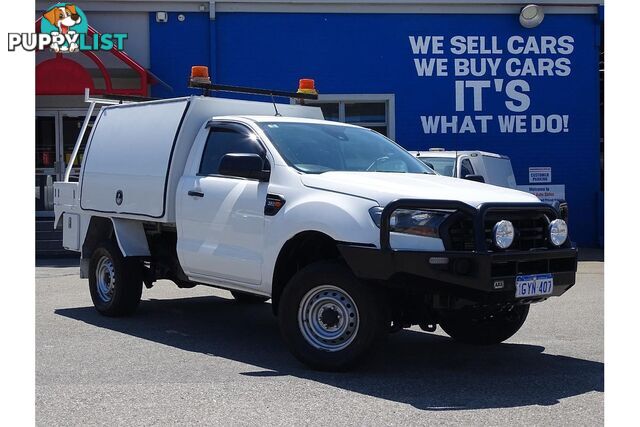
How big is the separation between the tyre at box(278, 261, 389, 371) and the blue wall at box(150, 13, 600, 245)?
1215 centimetres

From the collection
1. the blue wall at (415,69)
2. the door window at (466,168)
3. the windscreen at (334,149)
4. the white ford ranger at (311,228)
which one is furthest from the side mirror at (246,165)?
the blue wall at (415,69)

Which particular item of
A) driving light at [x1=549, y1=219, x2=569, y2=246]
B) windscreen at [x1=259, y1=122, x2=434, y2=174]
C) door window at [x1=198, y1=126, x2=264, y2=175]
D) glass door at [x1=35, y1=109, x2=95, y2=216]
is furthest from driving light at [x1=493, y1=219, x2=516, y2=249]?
glass door at [x1=35, y1=109, x2=95, y2=216]

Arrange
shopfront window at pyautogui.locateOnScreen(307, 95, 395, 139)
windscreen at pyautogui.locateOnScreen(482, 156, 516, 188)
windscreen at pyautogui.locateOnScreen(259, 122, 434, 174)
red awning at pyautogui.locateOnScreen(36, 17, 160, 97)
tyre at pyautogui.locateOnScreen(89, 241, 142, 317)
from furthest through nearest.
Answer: shopfront window at pyautogui.locateOnScreen(307, 95, 395, 139), red awning at pyautogui.locateOnScreen(36, 17, 160, 97), windscreen at pyautogui.locateOnScreen(482, 156, 516, 188), tyre at pyautogui.locateOnScreen(89, 241, 142, 317), windscreen at pyautogui.locateOnScreen(259, 122, 434, 174)

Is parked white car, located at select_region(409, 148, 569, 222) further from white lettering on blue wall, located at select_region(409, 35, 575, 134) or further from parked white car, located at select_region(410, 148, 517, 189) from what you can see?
white lettering on blue wall, located at select_region(409, 35, 575, 134)

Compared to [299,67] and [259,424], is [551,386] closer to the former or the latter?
[259,424]

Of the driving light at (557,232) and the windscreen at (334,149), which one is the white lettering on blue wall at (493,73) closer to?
the windscreen at (334,149)

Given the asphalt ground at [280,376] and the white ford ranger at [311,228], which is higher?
the white ford ranger at [311,228]

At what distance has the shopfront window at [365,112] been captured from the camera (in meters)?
18.2

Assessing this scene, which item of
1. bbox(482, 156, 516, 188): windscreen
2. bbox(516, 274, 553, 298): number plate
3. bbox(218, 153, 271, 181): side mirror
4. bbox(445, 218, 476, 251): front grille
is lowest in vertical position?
bbox(516, 274, 553, 298): number plate

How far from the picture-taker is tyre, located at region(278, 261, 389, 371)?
601 centimetres

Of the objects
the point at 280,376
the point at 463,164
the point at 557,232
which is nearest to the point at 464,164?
the point at 463,164

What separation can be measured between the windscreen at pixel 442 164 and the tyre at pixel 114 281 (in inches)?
204

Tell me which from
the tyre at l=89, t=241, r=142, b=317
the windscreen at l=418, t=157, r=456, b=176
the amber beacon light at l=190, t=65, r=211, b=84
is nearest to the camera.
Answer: the amber beacon light at l=190, t=65, r=211, b=84

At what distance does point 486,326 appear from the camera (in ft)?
23.9
